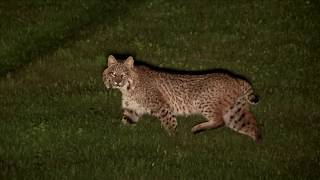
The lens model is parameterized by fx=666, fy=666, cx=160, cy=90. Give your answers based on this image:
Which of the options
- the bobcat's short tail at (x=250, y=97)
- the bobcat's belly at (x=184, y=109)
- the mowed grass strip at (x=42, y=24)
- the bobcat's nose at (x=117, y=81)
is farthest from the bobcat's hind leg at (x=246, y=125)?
the mowed grass strip at (x=42, y=24)

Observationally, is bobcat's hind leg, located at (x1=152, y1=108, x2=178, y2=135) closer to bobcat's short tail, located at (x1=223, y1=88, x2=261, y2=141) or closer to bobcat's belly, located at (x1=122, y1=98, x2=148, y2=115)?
bobcat's belly, located at (x1=122, y1=98, x2=148, y2=115)

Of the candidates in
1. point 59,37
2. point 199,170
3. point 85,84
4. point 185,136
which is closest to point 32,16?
point 59,37

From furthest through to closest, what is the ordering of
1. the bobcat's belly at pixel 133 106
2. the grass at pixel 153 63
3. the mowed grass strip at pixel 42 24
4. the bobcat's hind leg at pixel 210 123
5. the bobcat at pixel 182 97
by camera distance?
1. the mowed grass strip at pixel 42 24
2. the bobcat's belly at pixel 133 106
3. the bobcat at pixel 182 97
4. the bobcat's hind leg at pixel 210 123
5. the grass at pixel 153 63

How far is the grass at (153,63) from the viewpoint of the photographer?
16.4 metres

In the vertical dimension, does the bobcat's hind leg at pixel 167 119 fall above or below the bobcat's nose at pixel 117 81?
below

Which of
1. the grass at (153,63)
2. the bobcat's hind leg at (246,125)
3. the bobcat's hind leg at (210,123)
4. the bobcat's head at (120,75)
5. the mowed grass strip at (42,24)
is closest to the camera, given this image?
the grass at (153,63)

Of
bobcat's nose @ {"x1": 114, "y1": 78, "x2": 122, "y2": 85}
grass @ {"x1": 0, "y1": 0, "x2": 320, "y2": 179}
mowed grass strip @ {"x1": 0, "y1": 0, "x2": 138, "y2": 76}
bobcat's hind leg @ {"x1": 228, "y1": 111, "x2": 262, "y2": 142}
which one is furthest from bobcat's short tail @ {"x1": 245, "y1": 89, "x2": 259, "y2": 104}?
mowed grass strip @ {"x1": 0, "y1": 0, "x2": 138, "y2": 76}

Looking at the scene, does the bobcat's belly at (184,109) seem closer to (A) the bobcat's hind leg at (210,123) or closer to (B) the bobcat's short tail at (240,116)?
(A) the bobcat's hind leg at (210,123)

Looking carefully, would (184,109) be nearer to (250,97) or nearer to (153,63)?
(250,97)

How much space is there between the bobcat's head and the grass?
3.83 feet

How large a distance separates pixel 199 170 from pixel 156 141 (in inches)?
82.4

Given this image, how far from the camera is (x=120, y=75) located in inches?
730

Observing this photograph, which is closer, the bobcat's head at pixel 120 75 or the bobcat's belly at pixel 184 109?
the bobcat's head at pixel 120 75

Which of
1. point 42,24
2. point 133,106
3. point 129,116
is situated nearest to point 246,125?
point 133,106
